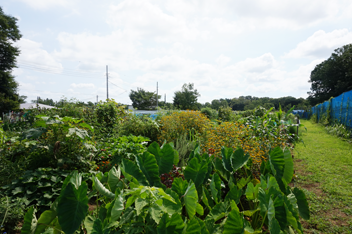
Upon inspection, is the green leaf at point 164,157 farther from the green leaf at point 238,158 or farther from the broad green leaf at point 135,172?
the green leaf at point 238,158

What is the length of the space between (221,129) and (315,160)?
2724mm

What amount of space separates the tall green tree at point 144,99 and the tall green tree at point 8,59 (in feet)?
56.7

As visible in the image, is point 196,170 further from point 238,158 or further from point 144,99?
point 144,99

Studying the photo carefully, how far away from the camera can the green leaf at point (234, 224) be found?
1051mm

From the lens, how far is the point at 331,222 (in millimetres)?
2193

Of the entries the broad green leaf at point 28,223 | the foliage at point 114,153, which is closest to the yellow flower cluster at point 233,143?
the foliage at point 114,153

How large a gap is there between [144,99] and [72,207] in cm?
3400

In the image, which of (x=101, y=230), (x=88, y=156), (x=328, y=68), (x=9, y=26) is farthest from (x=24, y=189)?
(x=328, y=68)

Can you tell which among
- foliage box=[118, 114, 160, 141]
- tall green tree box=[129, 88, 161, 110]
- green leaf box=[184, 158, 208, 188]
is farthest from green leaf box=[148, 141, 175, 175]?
tall green tree box=[129, 88, 161, 110]

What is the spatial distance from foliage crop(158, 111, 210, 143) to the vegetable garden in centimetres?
134

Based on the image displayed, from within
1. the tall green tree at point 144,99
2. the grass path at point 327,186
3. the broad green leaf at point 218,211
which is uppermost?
the tall green tree at point 144,99

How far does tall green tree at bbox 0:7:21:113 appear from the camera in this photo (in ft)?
63.8

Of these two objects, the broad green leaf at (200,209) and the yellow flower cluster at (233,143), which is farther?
the yellow flower cluster at (233,143)

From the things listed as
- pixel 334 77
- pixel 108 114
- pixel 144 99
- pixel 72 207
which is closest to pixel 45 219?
pixel 72 207
